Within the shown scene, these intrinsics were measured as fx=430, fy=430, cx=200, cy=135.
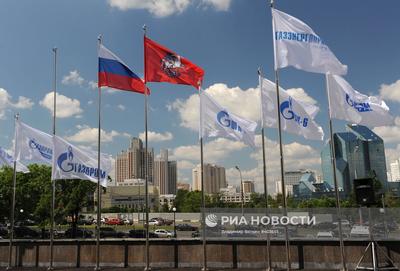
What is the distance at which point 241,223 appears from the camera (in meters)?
20.1

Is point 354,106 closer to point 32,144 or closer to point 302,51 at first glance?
point 302,51

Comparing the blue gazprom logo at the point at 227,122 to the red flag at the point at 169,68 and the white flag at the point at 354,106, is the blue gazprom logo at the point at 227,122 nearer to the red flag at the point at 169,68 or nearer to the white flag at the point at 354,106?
the red flag at the point at 169,68

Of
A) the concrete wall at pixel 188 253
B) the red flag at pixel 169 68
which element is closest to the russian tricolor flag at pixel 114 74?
the red flag at pixel 169 68

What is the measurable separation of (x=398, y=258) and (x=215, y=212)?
8229 millimetres

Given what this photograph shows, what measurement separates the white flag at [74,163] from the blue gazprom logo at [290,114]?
351 inches

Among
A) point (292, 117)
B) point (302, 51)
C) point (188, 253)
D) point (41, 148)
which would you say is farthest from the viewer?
point (41, 148)

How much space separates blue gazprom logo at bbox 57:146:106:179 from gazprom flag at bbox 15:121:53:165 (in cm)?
149

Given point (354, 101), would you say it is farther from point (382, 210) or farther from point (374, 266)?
point (374, 266)

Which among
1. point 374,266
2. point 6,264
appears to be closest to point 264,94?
point 374,266

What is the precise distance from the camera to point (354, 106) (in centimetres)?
1856

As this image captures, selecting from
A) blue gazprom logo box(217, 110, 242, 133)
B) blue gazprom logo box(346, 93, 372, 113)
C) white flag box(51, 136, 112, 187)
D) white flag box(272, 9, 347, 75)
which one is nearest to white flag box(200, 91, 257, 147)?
blue gazprom logo box(217, 110, 242, 133)

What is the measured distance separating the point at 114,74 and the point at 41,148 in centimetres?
568

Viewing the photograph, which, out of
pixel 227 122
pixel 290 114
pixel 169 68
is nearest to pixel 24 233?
pixel 169 68

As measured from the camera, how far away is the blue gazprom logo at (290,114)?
19.4m
